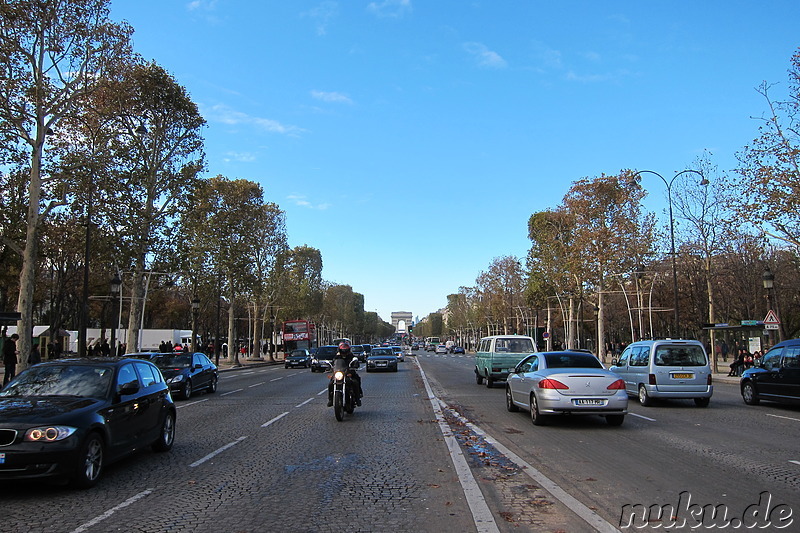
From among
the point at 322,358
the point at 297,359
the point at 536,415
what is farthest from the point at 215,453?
the point at 297,359

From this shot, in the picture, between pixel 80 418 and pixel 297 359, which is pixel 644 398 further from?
pixel 297 359

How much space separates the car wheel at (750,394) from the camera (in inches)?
668

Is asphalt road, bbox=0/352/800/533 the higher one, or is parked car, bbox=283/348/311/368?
A: asphalt road, bbox=0/352/800/533

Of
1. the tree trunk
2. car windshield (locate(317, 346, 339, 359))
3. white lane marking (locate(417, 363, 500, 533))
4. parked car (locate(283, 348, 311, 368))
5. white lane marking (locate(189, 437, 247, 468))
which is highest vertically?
the tree trunk

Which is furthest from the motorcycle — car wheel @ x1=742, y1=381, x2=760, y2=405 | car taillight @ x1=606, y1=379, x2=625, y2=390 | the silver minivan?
car wheel @ x1=742, y1=381, x2=760, y2=405

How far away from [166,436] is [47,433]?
3.22 m

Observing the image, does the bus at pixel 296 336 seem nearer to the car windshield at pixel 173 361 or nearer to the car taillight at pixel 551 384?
the car windshield at pixel 173 361

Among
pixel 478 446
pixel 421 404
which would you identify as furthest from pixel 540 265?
pixel 478 446

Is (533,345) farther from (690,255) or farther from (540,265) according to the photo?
(540,265)

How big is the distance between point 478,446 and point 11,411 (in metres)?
6.68

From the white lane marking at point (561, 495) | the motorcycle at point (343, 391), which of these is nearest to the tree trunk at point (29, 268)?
the motorcycle at point (343, 391)

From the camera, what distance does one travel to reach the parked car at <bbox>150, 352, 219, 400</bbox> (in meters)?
19.6

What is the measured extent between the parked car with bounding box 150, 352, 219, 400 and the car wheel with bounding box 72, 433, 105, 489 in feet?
40.6

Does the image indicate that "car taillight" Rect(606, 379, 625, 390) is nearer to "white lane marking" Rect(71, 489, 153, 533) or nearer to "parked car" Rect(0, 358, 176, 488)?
"parked car" Rect(0, 358, 176, 488)
